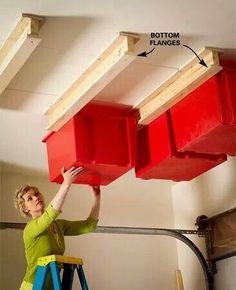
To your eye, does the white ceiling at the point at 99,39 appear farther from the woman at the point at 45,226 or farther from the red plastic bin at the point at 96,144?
the woman at the point at 45,226

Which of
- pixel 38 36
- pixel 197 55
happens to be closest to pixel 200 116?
pixel 197 55

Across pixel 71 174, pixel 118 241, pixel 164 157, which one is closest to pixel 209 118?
pixel 164 157

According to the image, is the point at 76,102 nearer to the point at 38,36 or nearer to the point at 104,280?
the point at 38,36

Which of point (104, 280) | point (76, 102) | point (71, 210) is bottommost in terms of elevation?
point (104, 280)

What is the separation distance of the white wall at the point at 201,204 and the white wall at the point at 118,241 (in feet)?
0.32

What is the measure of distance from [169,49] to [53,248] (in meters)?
1.26

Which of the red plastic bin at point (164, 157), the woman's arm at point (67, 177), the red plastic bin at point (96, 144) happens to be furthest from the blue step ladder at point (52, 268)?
the red plastic bin at point (164, 157)

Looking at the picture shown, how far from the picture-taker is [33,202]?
2.86 m

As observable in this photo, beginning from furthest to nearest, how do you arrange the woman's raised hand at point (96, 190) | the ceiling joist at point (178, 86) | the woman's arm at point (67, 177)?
1. the woman's raised hand at point (96, 190)
2. the woman's arm at point (67, 177)
3. the ceiling joist at point (178, 86)

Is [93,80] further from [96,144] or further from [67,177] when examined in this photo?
[67,177]

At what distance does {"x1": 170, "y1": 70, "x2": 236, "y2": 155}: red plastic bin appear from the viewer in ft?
7.87

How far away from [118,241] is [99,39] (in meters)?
2.16

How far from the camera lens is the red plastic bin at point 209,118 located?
2.40 meters

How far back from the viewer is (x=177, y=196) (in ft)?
13.8
